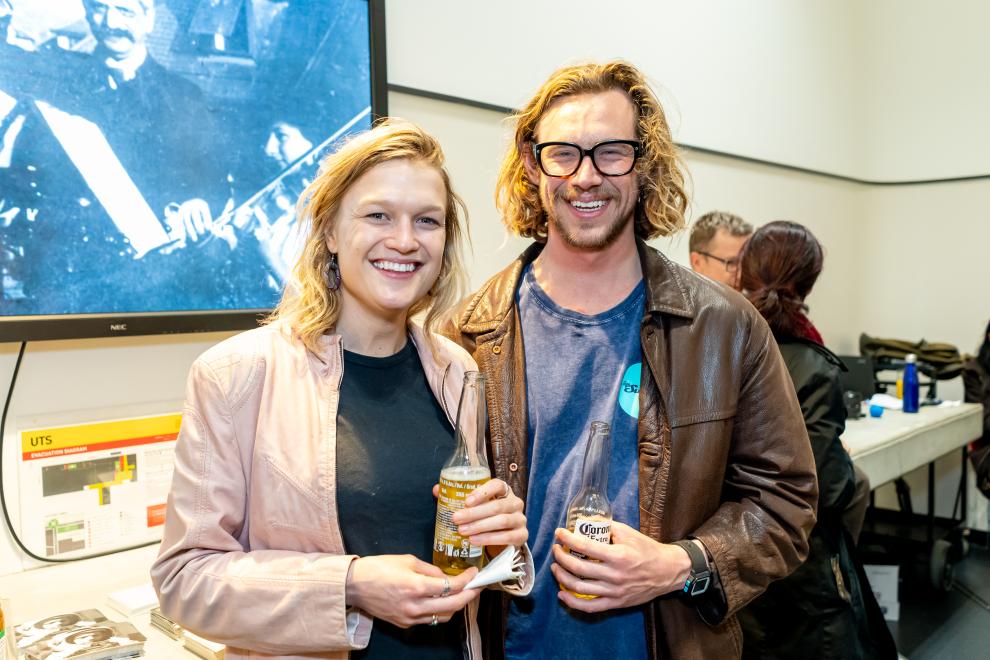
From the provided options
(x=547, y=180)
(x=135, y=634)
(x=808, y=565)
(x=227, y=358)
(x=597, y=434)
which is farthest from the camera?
(x=808, y=565)

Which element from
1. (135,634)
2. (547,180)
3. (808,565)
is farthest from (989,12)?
(135,634)

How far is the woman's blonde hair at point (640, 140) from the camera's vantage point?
5.24 ft

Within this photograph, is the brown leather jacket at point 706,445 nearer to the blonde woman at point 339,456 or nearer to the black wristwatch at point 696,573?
the black wristwatch at point 696,573

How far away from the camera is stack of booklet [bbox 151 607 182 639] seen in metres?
1.40

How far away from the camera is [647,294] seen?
1.49 metres

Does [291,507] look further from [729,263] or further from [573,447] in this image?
[729,263]

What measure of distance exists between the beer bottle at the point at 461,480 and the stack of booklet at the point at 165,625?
58 cm

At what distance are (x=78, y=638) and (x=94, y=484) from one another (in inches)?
18.7

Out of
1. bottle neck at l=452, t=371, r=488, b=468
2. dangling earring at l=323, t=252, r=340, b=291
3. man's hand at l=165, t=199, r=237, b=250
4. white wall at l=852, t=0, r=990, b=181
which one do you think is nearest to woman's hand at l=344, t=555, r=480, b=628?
bottle neck at l=452, t=371, r=488, b=468

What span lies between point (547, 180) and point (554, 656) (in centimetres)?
92

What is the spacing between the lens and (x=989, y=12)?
482 centimetres

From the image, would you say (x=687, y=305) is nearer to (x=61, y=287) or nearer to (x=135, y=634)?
(x=135, y=634)

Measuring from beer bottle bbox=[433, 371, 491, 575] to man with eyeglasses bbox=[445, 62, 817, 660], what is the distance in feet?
0.73

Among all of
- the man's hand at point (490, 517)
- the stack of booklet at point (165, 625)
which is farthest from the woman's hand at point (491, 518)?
the stack of booklet at point (165, 625)
